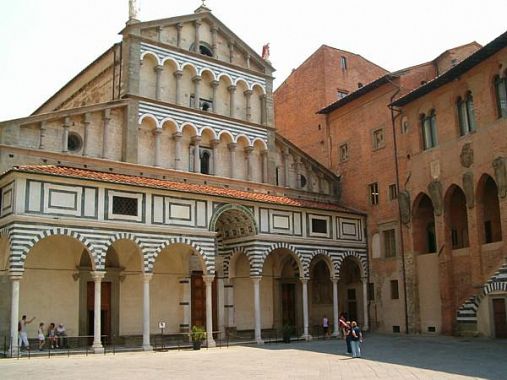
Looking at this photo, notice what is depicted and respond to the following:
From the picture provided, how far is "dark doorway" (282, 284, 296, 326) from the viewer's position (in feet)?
104

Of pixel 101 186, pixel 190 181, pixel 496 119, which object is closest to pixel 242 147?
pixel 190 181

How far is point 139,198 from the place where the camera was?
2369 cm

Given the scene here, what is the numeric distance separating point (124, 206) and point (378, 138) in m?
14.1

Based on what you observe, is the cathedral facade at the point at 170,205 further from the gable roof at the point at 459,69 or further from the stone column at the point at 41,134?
the gable roof at the point at 459,69

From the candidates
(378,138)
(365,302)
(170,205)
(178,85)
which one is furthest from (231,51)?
(365,302)

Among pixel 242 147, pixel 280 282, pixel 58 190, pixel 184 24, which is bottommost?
pixel 280 282

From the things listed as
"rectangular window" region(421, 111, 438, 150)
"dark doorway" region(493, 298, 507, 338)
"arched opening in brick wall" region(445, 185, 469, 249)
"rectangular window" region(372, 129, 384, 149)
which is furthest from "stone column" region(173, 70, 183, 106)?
"dark doorway" region(493, 298, 507, 338)

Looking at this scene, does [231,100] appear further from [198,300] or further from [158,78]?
[198,300]

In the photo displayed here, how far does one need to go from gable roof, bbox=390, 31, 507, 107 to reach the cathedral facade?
6.36 metres

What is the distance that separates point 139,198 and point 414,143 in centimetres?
1314

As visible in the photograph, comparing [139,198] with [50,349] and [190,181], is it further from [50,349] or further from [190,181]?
[50,349]

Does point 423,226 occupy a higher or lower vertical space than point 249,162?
lower

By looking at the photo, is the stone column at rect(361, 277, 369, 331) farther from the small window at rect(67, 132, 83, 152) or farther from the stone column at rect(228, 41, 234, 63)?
the small window at rect(67, 132, 83, 152)

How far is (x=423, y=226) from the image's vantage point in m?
28.9
